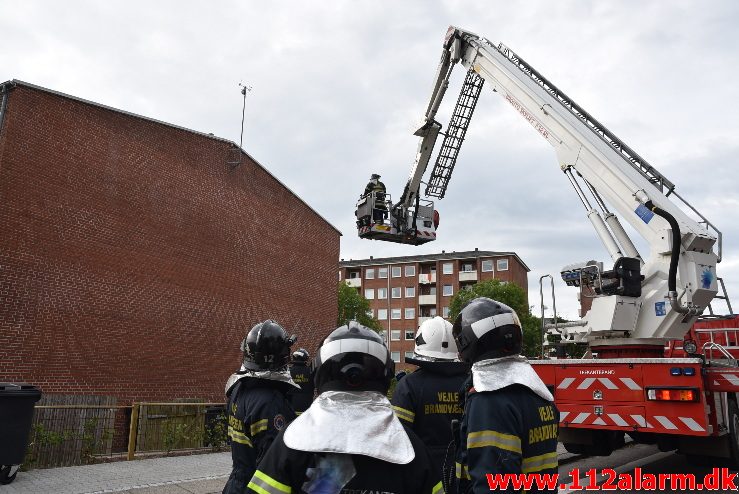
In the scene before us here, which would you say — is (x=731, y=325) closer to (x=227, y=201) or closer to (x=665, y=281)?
(x=665, y=281)

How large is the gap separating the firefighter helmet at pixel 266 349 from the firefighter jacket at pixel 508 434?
159 centimetres

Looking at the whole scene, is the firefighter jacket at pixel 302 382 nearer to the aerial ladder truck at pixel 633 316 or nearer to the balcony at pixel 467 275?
the aerial ladder truck at pixel 633 316

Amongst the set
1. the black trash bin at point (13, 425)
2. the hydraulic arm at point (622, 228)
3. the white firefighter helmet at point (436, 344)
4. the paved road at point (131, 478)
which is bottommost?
the paved road at point (131, 478)

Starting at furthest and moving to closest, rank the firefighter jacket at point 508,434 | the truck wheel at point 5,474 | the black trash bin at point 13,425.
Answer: the truck wheel at point 5,474
the black trash bin at point 13,425
the firefighter jacket at point 508,434

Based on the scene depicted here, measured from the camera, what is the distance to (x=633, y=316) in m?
7.93

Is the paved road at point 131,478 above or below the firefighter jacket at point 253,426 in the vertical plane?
below

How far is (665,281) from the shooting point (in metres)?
7.86

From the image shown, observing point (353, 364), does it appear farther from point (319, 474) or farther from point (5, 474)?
point (5, 474)

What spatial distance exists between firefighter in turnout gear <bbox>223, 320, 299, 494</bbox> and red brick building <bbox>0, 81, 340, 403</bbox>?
1258 centimetres

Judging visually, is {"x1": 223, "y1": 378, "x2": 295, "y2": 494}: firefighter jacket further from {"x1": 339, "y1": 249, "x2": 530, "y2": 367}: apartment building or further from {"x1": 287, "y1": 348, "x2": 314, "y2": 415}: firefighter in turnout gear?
{"x1": 339, "y1": 249, "x2": 530, "y2": 367}: apartment building

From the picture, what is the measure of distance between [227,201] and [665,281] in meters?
16.2

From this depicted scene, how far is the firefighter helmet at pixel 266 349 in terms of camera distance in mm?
3887

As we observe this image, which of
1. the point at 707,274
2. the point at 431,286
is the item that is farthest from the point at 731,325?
the point at 431,286

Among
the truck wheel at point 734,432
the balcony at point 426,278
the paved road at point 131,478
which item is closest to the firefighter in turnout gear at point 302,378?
the paved road at point 131,478
